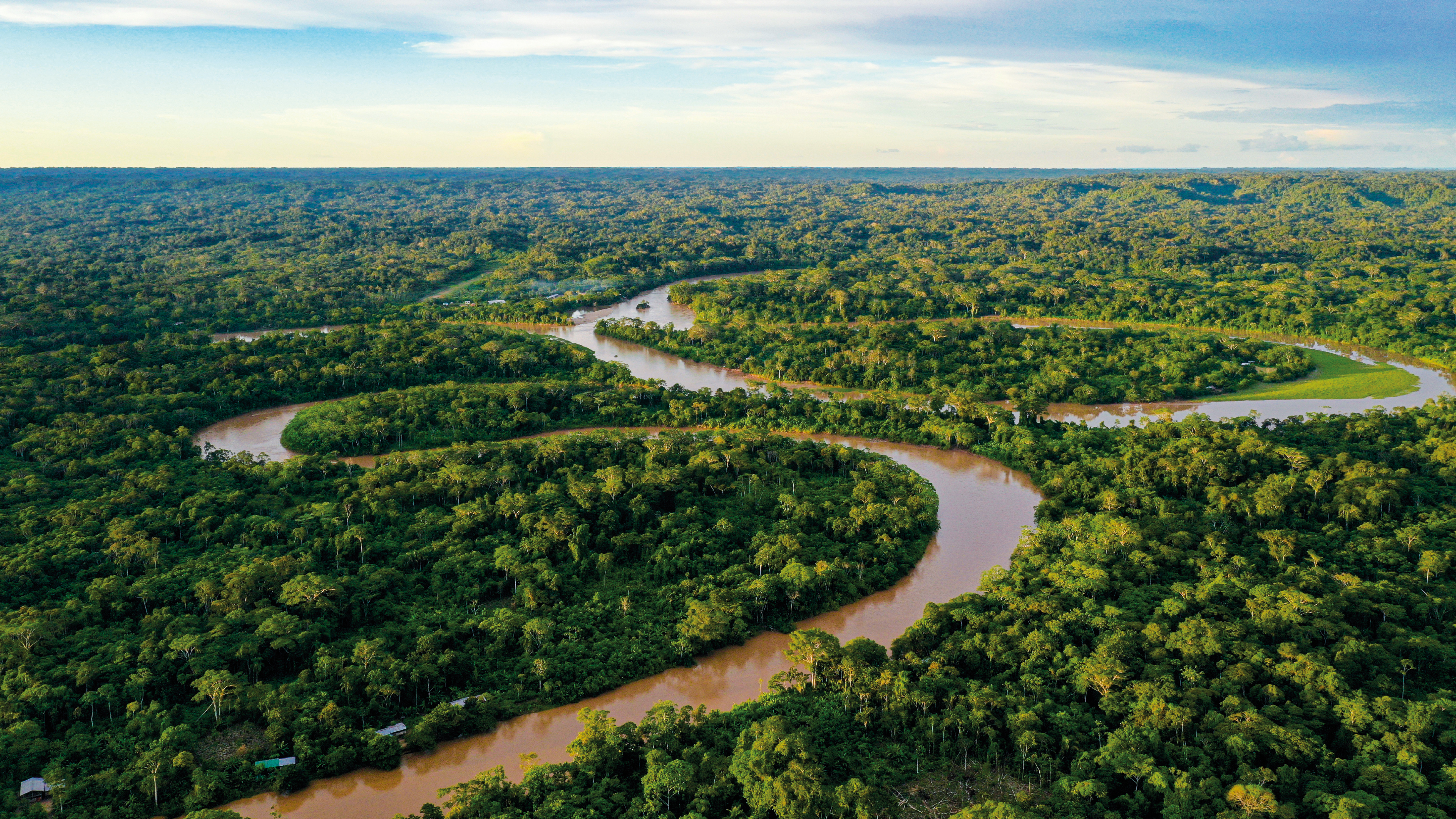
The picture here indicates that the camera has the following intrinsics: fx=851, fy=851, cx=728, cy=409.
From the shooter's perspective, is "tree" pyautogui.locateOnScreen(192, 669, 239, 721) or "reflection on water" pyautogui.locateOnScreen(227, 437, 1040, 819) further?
"tree" pyautogui.locateOnScreen(192, 669, 239, 721)

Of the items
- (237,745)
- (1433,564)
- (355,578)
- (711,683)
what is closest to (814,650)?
(711,683)

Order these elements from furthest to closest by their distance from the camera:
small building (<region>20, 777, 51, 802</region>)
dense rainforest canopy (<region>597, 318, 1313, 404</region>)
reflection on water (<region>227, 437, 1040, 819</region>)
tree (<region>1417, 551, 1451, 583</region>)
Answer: dense rainforest canopy (<region>597, 318, 1313, 404</region>)
tree (<region>1417, 551, 1451, 583</region>)
reflection on water (<region>227, 437, 1040, 819</region>)
small building (<region>20, 777, 51, 802</region>)

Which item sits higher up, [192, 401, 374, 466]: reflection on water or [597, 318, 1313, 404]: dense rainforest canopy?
[597, 318, 1313, 404]: dense rainforest canopy

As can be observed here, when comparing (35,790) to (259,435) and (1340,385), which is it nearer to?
(259,435)

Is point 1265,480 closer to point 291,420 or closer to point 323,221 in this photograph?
point 291,420

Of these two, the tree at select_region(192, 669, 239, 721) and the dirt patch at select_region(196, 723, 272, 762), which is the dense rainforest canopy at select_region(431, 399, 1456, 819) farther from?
the tree at select_region(192, 669, 239, 721)

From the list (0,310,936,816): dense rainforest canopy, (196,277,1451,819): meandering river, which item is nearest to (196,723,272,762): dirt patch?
(0,310,936,816): dense rainforest canopy
